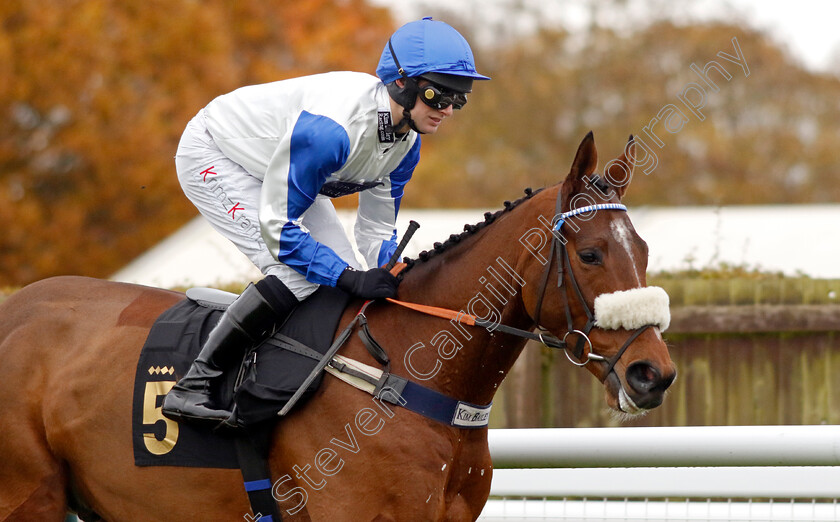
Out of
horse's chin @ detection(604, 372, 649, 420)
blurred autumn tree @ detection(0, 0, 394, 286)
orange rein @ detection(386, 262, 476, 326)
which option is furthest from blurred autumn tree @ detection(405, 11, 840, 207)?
horse's chin @ detection(604, 372, 649, 420)

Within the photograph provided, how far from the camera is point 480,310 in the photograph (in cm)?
362

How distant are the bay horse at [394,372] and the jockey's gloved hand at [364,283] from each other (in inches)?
5.1

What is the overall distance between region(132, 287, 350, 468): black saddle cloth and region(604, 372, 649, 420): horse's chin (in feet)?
3.40

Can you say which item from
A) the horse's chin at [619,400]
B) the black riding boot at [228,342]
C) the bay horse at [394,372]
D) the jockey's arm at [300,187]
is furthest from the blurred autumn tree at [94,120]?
the horse's chin at [619,400]

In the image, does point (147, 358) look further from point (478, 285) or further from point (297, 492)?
point (478, 285)

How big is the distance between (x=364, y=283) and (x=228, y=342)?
1.79 ft

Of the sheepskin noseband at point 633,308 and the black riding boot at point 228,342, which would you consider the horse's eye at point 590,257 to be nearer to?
the sheepskin noseband at point 633,308

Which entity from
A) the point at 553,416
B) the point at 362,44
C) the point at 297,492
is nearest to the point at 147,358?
the point at 297,492

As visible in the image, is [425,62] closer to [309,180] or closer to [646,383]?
[309,180]

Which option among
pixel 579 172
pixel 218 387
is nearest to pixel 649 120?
pixel 579 172

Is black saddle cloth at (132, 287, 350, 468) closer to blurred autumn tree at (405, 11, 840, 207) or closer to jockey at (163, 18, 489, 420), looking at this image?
jockey at (163, 18, 489, 420)

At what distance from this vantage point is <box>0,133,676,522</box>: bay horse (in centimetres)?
337

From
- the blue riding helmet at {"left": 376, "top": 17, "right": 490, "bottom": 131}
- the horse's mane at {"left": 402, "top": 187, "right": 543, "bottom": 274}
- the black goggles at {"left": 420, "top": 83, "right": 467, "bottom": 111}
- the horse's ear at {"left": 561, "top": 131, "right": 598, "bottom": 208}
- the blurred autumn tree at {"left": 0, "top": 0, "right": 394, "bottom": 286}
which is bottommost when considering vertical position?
the horse's mane at {"left": 402, "top": 187, "right": 543, "bottom": 274}

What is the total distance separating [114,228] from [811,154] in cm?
1604
